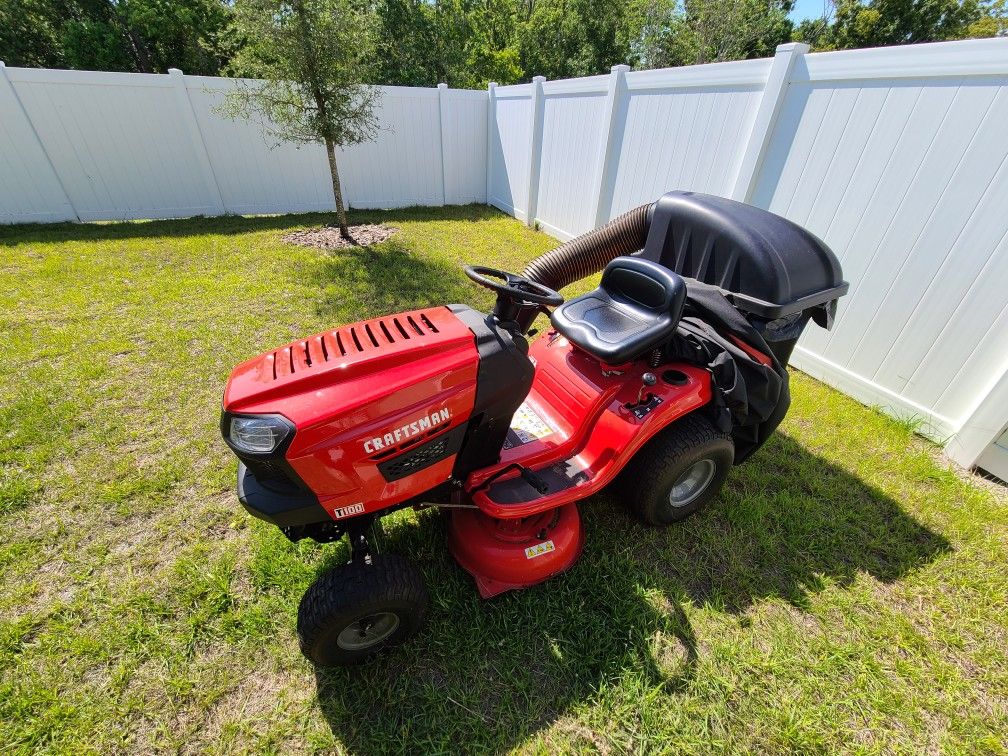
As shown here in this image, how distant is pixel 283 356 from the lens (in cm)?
160

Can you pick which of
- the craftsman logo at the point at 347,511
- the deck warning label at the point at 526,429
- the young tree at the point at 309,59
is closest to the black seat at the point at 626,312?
the deck warning label at the point at 526,429

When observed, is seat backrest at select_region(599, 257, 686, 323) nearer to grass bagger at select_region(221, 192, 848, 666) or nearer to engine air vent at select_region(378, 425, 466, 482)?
grass bagger at select_region(221, 192, 848, 666)

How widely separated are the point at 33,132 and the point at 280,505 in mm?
9146

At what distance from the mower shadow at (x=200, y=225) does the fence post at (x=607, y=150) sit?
291 cm

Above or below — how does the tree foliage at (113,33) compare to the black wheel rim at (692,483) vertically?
above

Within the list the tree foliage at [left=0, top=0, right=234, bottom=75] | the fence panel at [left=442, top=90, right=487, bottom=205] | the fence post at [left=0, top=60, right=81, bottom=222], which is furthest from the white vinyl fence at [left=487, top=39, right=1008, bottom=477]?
the tree foliage at [left=0, top=0, right=234, bottom=75]

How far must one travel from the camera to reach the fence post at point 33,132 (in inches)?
248

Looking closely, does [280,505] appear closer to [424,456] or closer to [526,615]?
[424,456]

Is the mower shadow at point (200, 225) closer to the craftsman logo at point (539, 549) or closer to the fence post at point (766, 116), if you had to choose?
Result: the fence post at point (766, 116)

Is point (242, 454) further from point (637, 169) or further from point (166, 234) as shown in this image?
point (166, 234)

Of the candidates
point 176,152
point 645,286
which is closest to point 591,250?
point 645,286

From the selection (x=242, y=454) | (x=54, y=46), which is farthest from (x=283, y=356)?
(x=54, y=46)

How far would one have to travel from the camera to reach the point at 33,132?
21.7 feet

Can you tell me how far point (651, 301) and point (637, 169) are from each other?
4103 millimetres
